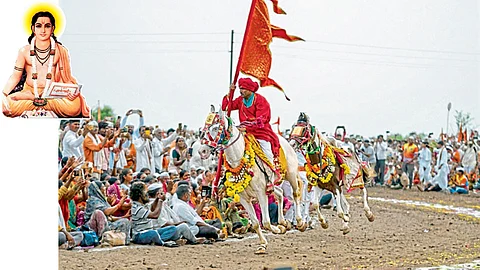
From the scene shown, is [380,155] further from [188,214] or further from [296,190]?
[188,214]

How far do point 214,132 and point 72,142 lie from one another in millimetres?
2743

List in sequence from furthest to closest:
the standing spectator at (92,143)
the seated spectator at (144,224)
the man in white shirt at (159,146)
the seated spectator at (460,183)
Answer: the seated spectator at (460,183) → the man in white shirt at (159,146) → the standing spectator at (92,143) → the seated spectator at (144,224)

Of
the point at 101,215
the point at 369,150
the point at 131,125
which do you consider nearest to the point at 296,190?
the point at 101,215

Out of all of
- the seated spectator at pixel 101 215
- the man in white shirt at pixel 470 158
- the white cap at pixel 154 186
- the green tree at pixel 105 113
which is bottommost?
the seated spectator at pixel 101 215

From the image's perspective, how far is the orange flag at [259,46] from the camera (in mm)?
7273

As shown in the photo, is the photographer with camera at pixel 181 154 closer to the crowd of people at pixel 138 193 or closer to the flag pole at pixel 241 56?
the crowd of people at pixel 138 193

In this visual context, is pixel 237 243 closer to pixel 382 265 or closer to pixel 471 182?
pixel 382 265

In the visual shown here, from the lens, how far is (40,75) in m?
5.11

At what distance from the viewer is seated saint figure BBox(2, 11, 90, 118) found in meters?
5.02

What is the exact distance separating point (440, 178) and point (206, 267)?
1063cm

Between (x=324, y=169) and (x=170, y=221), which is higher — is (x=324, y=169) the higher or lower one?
the higher one

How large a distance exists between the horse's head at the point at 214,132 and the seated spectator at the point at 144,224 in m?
1.39

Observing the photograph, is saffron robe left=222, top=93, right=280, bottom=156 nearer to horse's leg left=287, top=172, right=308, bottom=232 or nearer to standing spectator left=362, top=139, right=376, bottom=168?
horse's leg left=287, top=172, right=308, bottom=232

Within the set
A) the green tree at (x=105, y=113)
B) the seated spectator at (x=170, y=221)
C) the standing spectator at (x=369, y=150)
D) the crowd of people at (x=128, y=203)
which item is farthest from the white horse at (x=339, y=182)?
the standing spectator at (x=369, y=150)
